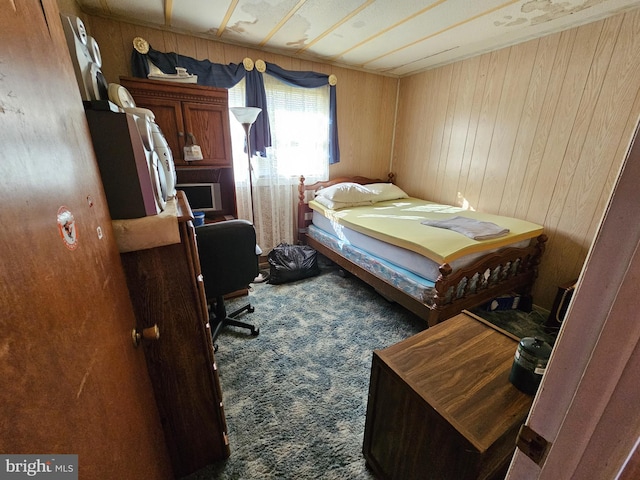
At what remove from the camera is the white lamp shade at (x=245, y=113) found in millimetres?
2400

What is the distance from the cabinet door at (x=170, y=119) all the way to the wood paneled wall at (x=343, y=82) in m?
0.59

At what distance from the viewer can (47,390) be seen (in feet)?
1.27

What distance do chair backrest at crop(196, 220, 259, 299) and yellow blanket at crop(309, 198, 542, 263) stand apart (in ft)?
3.69

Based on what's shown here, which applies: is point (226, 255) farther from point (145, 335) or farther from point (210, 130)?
point (210, 130)

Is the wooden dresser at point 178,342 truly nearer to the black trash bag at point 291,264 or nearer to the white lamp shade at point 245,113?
the white lamp shade at point 245,113

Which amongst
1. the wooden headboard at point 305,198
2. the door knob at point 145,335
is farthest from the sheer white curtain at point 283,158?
the door knob at point 145,335

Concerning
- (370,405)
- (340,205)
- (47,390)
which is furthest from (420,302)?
(47,390)

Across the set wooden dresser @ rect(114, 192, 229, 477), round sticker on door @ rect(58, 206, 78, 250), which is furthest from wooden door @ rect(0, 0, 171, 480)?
wooden dresser @ rect(114, 192, 229, 477)

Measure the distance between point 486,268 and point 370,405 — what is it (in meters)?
1.46

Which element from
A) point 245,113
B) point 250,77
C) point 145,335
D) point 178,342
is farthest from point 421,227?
point 250,77

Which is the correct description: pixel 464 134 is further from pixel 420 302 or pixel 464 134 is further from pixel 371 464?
pixel 371 464

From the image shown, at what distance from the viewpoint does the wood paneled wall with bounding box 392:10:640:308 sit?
2.07 meters

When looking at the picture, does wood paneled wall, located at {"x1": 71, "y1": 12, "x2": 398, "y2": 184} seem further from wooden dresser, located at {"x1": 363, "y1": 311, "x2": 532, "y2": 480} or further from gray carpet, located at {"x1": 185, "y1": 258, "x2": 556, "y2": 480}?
wooden dresser, located at {"x1": 363, "y1": 311, "x2": 532, "y2": 480}

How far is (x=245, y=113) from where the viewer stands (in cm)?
243
